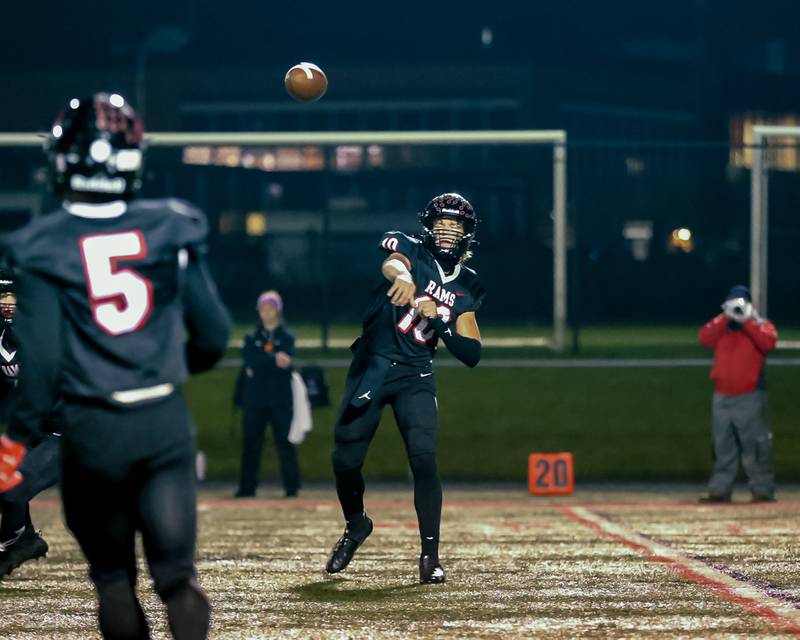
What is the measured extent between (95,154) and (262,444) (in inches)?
395

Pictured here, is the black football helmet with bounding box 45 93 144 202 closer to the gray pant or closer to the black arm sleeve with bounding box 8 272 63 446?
the black arm sleeve with bounding box 8 272 63 446

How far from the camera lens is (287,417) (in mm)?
14539

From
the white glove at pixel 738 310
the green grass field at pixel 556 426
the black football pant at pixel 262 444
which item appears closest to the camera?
the white glove at pixel 738 310

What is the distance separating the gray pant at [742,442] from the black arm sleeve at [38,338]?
9871 millimetres

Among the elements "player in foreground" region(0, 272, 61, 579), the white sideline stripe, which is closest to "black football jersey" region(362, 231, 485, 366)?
"player in foreground" region(0, 272, 61, 579)

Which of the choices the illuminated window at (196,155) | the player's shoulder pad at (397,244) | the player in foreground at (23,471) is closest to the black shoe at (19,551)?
the player in foreground at (23,471)

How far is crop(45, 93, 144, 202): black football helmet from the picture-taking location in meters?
4.70

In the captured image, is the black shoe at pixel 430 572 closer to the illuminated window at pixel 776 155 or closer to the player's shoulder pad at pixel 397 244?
A: the player's shoulder pad at pixel 397 244

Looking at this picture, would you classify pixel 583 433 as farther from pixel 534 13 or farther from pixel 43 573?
pixel 534 13

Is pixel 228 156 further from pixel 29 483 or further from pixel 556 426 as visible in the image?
pixel 29 483

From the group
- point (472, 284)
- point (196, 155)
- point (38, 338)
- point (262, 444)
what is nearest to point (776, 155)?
point (196, 155)

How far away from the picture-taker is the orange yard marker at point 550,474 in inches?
564

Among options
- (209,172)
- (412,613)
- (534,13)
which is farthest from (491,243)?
(534,13)

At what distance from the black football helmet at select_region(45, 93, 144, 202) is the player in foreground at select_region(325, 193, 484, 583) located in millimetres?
3372
